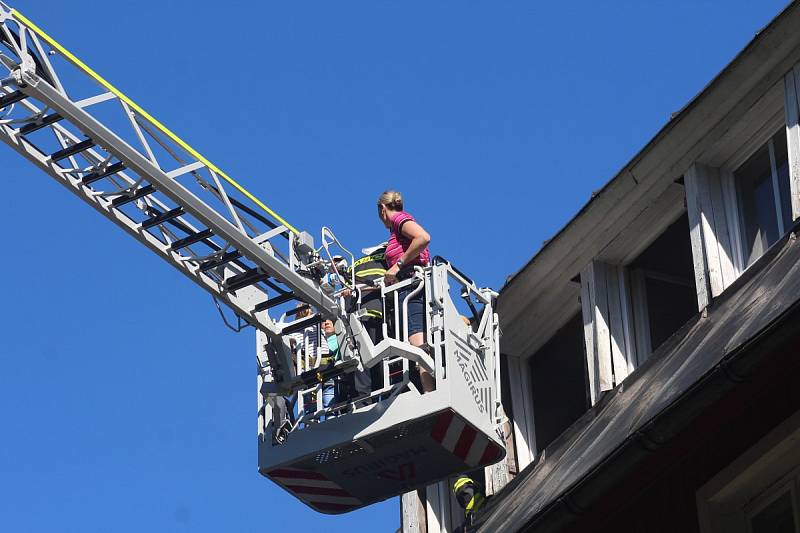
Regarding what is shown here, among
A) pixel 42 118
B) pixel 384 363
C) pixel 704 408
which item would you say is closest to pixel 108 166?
pixel 42 118

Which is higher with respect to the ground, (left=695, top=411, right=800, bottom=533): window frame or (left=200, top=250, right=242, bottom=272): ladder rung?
(left=200, top=250, right=242, bottom=272): ladder rung

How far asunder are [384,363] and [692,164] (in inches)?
133

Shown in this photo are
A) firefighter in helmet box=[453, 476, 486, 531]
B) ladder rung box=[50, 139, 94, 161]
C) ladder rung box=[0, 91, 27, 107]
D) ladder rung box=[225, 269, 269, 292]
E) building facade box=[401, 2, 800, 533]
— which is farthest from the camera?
firefighter in helmet box=[453, 476, 486, 531]

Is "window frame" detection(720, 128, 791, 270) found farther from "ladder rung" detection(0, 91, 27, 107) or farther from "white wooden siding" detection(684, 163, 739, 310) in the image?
"ladder rung" detection(0, 91, 27, 107)

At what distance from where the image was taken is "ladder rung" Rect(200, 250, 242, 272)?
1675 cm

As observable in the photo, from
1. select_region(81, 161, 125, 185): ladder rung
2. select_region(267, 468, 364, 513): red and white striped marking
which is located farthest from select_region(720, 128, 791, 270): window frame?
select_region(81, 161, 125, 185): ladder rung

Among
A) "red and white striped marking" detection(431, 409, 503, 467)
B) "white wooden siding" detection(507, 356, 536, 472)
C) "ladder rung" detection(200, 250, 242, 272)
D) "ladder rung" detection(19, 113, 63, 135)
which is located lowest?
"red and white striped marking" detection(431, 409, 503, 467)

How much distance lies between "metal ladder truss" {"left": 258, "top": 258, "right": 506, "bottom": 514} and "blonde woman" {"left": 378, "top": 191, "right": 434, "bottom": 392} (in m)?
0.14

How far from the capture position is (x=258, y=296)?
17234 millimetres

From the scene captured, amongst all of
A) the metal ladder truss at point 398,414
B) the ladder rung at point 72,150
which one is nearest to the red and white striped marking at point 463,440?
the metal ladder truss at point 398,414

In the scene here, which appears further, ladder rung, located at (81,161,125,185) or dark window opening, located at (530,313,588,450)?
dark window opening, located at (530,313,588,450)

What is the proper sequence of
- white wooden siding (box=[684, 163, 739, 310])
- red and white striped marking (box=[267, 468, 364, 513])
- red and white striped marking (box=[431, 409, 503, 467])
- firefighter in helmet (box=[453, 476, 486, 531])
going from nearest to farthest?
white wooden siding (box=[684, 163, 739, 310]) → red and white striped marking (box=[431, 409, 503, 467]) → red and white striped marking (box=[267, 468, 364, 513]) → firefighter in helmet (box=[453, 476, 486, 531])

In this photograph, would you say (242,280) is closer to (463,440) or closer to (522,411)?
(463,440)

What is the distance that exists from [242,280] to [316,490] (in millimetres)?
2226
